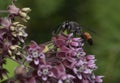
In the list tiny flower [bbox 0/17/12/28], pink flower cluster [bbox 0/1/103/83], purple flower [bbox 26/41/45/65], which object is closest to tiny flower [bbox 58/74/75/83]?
pink flower cluster [bbox 0/1/103/83]

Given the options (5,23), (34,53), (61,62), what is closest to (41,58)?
(34,53)

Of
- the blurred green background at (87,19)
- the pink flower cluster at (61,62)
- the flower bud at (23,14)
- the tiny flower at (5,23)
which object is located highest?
the blurred green background at (87,19)

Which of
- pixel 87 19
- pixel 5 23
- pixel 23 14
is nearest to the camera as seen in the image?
pixel 5 23

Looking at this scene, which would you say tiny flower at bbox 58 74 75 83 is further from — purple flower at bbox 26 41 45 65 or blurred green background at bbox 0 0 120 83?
blurred green background at bbox 0 0 120 83

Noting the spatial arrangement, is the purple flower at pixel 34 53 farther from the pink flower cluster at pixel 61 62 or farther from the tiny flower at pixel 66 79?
the tiny flower at pixel 66 79

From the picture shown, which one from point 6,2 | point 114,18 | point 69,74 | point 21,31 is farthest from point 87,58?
point 114,18

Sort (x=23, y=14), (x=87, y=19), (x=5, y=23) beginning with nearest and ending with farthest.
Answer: (x=5, y=23) < (x=23, y=14) < (x=87, y=19)

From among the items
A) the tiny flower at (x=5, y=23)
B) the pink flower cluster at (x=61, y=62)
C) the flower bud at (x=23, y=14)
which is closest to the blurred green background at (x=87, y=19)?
the pink flower cluster at (x=61, y=62)

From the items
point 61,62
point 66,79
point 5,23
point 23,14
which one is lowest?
point 66,79

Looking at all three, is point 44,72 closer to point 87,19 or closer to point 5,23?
point 5,23
